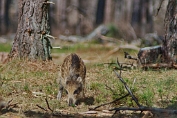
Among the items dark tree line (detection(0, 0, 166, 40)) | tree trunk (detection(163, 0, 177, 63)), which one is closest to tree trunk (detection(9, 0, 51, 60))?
tree trunk (detection(163, 0, 177, 63))

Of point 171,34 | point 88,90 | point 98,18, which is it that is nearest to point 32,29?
point 88,90

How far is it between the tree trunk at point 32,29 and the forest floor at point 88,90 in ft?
0.83

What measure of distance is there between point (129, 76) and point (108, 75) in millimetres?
428

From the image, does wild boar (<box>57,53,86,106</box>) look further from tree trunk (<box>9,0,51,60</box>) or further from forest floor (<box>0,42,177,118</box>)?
tree trunk (<box>9,0,51,60</box>)

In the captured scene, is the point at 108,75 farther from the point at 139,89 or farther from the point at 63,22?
the point at 63,22

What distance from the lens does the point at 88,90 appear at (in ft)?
28.5

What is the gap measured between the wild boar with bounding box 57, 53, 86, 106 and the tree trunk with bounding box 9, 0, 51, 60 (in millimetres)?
2251

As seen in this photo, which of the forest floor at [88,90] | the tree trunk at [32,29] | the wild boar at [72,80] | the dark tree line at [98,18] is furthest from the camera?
the dark tree line at [98,18]

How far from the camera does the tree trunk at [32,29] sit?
10305 millimetres

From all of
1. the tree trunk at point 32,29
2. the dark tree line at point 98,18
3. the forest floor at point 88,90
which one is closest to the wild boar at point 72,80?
the forest floor at point 88,90

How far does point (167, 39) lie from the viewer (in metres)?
10.9

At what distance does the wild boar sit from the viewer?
25.5 feet

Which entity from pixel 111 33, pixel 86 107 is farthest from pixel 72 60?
pixel 111 33

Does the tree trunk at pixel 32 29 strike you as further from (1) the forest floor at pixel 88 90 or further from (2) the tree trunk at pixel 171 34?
(2) the tree trunk at pixel 171 34
